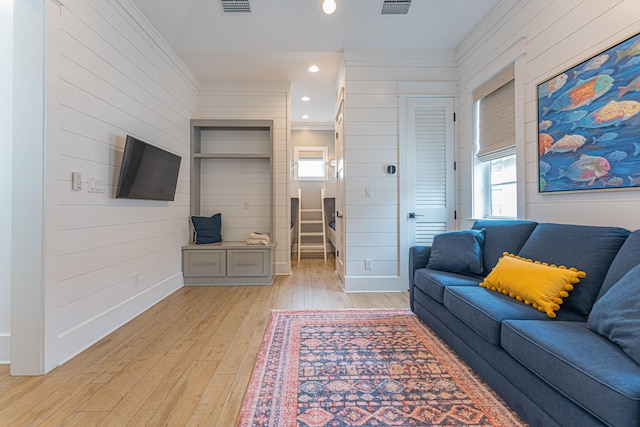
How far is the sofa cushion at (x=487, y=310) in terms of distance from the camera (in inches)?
63.3

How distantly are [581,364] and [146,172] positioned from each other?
10.8 ft

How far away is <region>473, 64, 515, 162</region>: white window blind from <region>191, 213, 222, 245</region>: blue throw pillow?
352cm

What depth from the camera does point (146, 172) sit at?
2.88 m

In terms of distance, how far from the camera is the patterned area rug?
58.2 inches

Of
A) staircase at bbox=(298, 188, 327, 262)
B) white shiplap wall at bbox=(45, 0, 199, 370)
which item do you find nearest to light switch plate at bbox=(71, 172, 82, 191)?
white shiplap wall at bbox=(45, 0, 199, 370)

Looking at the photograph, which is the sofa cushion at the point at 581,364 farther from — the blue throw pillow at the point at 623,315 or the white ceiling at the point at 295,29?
the white ceiling at the point at 295,29

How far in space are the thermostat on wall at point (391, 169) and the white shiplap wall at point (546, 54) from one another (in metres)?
0.83

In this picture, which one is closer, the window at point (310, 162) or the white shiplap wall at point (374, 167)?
the white shiplap wall at point (374, 167)

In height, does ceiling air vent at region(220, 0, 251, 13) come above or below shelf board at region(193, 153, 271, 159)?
above

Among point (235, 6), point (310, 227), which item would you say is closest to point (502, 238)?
point (235, 6)

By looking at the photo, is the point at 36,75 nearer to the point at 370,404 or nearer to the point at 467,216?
the point at 370,404

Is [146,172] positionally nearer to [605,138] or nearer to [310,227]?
[605,138]

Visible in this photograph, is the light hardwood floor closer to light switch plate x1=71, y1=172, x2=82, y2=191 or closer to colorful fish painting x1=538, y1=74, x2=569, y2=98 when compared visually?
light switch plate x1=71, y1=172, x2=82, y2=191

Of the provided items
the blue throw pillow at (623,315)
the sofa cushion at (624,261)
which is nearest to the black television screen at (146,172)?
the blue throw pillow at (623,315)
